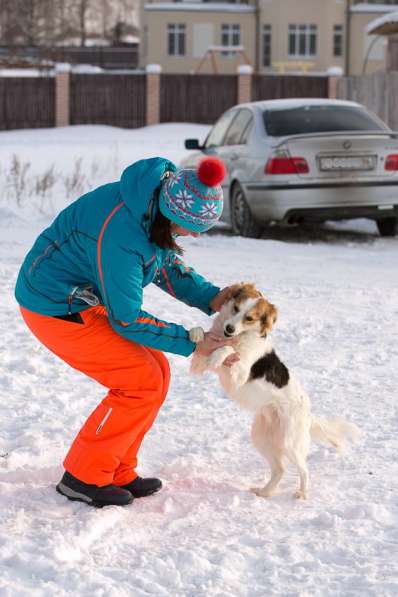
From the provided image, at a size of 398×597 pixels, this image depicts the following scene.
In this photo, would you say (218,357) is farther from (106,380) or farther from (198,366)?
(106,380)

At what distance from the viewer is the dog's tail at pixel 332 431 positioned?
454 cm

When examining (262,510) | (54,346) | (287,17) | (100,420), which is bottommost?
(262,510)

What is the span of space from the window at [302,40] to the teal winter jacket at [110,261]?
4663 cm

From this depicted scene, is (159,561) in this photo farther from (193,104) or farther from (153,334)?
(193,104)

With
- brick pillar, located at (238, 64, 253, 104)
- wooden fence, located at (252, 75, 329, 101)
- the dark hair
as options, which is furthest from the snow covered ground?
wooden fence, located at (252, 75, 329, 101)

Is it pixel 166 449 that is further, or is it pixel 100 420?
pixel 166 449

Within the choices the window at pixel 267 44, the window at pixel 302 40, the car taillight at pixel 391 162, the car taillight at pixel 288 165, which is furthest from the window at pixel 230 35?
the car taillight at pixel 288 165

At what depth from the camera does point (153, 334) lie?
393 centimetres

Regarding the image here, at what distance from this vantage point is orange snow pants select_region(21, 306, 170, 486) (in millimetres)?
4066

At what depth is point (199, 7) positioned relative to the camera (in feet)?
167

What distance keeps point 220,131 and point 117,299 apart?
9.24 meters

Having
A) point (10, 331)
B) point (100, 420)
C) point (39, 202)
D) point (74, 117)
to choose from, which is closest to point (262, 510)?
point (100, 420)

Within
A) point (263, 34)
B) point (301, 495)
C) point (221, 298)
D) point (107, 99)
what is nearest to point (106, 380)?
point (221, 298)

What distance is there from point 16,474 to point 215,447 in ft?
3.35
